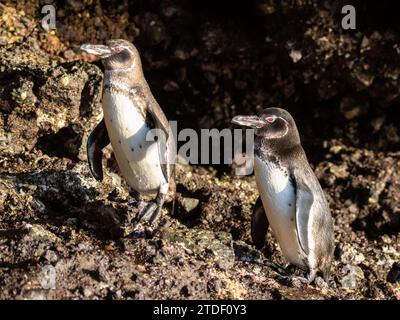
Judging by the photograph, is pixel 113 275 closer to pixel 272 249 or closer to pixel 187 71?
pixel 272 249

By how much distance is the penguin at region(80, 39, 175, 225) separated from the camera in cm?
439

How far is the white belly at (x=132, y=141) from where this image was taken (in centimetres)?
439

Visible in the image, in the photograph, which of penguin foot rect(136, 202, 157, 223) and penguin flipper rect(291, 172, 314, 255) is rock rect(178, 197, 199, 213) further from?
penguin flipper rect(291, 172, 314, 255)

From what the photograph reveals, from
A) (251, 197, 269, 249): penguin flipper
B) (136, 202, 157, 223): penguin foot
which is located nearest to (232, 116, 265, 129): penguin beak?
(251, 197, 269, 249): penguin flipper

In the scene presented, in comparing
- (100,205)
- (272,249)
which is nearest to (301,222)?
(272,249)

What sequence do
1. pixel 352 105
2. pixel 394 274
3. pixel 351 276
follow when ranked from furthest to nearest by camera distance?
pixel 352 105
pixel 394 274
pixel 351 276

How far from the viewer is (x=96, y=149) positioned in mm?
4832

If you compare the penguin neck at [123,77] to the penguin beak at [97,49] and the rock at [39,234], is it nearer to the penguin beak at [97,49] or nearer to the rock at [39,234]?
the penguin beak at [97,49]

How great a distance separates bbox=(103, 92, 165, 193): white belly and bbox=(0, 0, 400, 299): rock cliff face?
27 cm

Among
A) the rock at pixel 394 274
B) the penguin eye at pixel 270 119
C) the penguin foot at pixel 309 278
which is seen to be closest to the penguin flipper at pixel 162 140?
the penguin eye at pixel 270 119

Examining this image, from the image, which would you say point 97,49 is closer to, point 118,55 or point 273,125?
point 118,55

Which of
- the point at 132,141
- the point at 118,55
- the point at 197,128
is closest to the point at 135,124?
the point at 132,141

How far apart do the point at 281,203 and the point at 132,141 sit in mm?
961

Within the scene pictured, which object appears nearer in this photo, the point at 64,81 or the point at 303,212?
the point at 303,212
